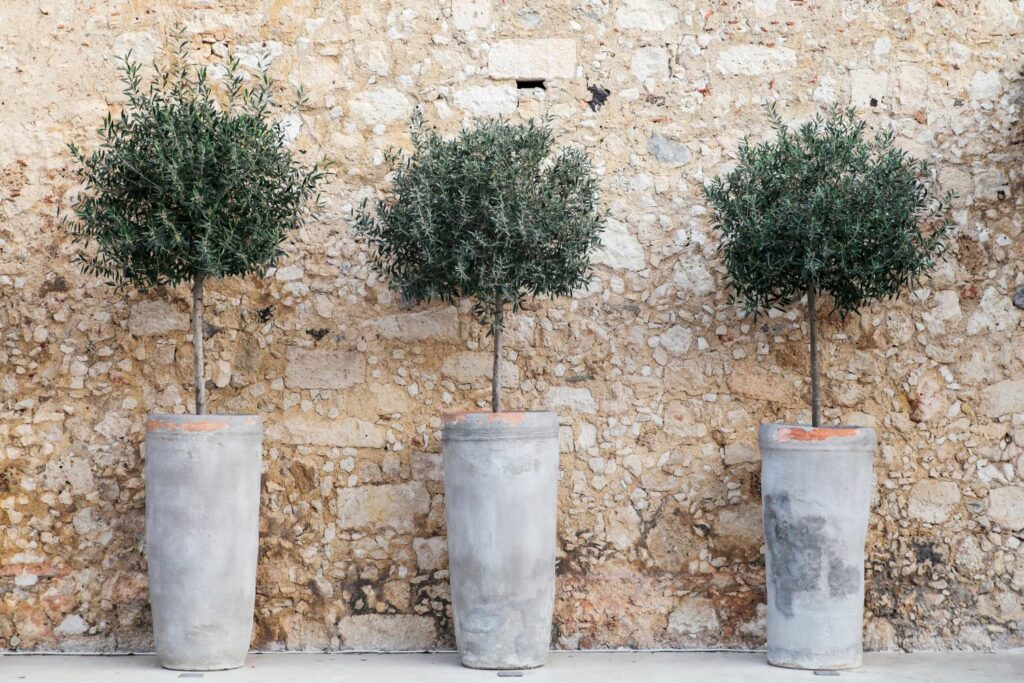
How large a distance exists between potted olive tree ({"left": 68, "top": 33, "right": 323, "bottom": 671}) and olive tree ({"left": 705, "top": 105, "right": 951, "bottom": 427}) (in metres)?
1.76

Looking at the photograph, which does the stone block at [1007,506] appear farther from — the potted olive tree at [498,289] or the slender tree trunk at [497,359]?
the slender tree trunk at [497,359]

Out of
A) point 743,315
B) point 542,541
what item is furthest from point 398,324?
point 743,315

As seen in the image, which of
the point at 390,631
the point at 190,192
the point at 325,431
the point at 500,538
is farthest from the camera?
the point at 325,431

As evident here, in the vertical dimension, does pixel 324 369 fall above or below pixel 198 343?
below

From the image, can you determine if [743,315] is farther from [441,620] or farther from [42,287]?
[42,287]

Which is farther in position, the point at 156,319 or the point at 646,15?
the point at 646,15

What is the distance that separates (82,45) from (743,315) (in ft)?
10.5

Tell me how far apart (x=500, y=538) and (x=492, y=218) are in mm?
1220

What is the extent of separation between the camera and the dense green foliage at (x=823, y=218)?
4180 mm

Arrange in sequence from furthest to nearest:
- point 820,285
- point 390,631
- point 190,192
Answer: point 390,631 → point 820,285 → point 190,192

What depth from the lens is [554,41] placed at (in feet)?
16.3

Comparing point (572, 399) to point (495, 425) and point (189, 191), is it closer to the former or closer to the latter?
point (495, 425)

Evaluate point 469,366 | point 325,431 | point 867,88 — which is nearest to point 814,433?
point 469,366

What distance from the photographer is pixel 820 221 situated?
13.7 ft
